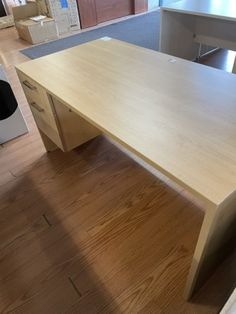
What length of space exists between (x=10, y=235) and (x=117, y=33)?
4.03 metres

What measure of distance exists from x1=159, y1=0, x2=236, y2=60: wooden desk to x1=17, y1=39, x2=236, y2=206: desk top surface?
53.4 inches

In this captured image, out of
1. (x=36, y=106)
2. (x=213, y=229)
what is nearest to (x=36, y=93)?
(x=36, y=106)

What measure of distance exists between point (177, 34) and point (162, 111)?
243 centimetres

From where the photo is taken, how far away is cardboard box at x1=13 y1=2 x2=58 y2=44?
414 cm

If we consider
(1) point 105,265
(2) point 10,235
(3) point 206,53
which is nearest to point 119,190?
(1) point 105,265

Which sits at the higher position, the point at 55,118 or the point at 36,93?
the point at 36,93

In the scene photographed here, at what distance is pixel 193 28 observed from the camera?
3.18 metres

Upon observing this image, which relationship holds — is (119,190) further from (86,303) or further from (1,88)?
(1,88)

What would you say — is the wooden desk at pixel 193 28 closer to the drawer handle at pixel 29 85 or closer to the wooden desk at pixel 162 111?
the wooden desk at pixel 162 111

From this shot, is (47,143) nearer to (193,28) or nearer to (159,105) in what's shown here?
(159,105)

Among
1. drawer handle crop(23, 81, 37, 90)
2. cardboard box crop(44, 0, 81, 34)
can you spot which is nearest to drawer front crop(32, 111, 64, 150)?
drawer handle crop(23, 81, 37, 90)

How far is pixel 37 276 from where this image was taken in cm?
136

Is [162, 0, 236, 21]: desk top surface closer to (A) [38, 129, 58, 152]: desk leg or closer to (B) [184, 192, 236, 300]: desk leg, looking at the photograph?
(A) [38, 129, 58, 152]: desk leg

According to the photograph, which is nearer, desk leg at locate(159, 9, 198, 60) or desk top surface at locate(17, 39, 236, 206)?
desk top surface at locate(17, 39, 236, 206)
